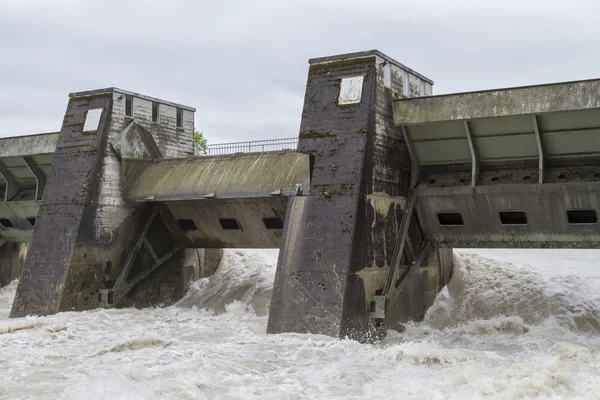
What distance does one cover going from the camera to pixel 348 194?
1086 cm

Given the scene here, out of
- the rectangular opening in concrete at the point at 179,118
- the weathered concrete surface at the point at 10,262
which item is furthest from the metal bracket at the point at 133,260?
the weathered concrete surface at the point at 10,262

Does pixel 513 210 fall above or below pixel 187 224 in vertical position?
above

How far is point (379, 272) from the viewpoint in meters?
11.1

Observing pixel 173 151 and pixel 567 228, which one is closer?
pixel 567 228

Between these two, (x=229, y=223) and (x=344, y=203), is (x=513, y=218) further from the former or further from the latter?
(x=229, y=223)

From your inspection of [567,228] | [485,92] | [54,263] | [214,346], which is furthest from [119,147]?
[567,228]

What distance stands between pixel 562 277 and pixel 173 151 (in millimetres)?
8165

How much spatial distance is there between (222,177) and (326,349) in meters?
5.00

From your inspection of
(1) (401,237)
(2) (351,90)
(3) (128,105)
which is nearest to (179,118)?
(3) (128,105)

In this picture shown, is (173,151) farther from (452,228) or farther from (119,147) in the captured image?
(452,228)

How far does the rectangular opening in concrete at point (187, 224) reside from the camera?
49.7ft

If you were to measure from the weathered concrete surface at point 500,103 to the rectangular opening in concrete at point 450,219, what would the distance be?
5.51ft

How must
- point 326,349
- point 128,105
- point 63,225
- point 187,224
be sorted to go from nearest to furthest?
point 326,349, point 63,225, point 128,105, point 187,224

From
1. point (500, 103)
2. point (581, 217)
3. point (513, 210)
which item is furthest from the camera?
point (513, 210)
